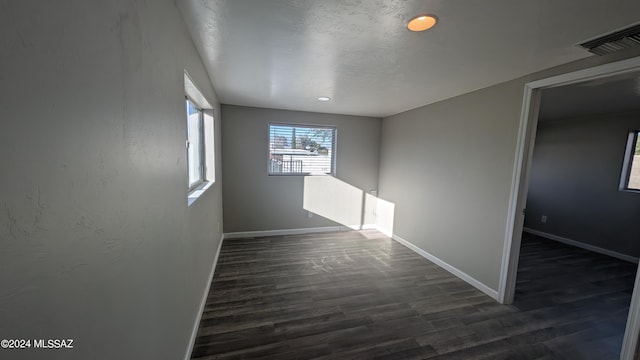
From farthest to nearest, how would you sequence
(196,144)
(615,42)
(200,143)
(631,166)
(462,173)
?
(631,166) → (462,173) → (200,143) → (196,144) → (615,42)

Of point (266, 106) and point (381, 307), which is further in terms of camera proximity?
point (266, 106)

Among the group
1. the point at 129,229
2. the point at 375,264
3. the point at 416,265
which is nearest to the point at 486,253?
the point at 416,265

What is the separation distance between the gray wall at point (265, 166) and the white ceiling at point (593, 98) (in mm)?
2498

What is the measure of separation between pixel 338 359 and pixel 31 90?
2.03 meters

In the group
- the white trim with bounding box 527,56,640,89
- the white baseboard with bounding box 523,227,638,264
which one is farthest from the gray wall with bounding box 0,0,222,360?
the white baseboard with bounding box 523,227,638,264

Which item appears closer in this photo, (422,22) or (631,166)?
(422,22)

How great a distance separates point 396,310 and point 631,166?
4.58 metres

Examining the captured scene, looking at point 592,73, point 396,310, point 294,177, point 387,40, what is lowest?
point 396,310

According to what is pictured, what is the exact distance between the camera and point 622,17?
1286 mm

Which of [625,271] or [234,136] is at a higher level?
[234,136]

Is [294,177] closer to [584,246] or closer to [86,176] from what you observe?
[86,176]

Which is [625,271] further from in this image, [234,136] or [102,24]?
[234,136]

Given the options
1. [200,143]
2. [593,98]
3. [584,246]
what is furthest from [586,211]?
[200,143]

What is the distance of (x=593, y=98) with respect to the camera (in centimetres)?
288
